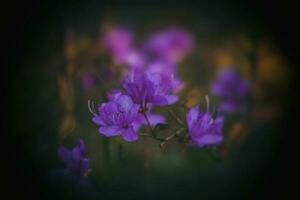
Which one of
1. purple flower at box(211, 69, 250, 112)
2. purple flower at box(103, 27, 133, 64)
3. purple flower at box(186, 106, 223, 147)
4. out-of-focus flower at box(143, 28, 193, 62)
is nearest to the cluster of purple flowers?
purple flower at box(186, 106, 223, 147)

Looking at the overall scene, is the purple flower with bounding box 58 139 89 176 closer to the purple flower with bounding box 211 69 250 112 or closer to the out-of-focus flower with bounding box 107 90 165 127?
the out-of-focus flower with bounding box 107 90 165 127

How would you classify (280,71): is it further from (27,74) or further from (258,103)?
(27,74)

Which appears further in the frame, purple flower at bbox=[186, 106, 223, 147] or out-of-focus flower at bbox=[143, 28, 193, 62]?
out-of-focus flower at bbox=[143, 28, 193, 62]

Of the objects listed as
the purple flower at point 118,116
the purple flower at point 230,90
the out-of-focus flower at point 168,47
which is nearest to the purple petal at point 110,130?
the purple flower at point 118,116

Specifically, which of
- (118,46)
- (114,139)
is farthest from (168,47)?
(114,139)

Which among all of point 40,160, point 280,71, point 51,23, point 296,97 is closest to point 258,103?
point 296,97

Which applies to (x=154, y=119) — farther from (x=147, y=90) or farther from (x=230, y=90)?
(x=230, y=90)

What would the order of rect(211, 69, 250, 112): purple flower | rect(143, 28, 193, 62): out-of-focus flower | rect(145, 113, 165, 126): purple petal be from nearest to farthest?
rect(145, 113, 165, 126): purple petal → rect(211, 69, 250, 112): purple flower → rect(143, 28, 193, 62): out-of-focus flower

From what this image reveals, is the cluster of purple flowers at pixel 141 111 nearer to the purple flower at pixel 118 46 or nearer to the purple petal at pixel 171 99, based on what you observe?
the purple petal at pixel 171 99
